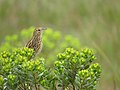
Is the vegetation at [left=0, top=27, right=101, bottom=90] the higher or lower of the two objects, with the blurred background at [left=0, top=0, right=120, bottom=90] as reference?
lower

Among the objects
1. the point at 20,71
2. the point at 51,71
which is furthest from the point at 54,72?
the point at 20,71

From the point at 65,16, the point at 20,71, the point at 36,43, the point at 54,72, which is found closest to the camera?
the point at 20,71

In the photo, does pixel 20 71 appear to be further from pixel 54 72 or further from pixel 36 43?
pixel 36 43

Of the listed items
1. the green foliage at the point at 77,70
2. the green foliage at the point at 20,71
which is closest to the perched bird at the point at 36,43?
the green foliage at the point at 20,71

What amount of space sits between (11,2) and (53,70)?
7.59 metres

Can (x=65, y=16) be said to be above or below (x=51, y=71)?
above

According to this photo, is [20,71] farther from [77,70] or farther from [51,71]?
[77,70]

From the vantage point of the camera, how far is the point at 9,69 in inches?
173

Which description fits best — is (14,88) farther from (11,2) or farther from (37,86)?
(11,2)

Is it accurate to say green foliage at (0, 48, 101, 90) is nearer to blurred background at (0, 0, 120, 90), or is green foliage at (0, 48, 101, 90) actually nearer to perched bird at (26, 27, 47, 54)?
perched bird at (26, 27, 47, 54)

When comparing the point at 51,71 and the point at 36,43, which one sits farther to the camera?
the point at 36,43

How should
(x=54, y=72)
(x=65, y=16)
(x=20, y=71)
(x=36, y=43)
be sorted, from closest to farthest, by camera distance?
(x=20, y=71), (x=54, y=72), (x=36, y=43), (x=65, y=16)

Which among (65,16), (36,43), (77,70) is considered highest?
(65,16)

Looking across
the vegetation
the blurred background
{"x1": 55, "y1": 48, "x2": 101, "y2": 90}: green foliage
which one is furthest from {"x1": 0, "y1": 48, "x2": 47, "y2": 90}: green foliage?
the blurred background
